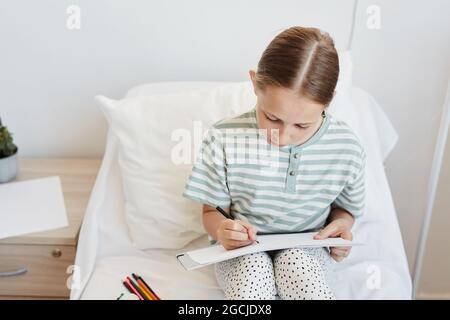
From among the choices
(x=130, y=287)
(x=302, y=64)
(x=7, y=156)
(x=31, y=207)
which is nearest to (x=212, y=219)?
(x=130, y=287)

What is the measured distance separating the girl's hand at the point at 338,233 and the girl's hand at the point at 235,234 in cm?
14

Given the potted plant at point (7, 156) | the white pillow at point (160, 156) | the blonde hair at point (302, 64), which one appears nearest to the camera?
the blonde hair at point (302, 64)

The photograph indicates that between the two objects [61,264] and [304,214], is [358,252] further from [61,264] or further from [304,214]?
[61,264]

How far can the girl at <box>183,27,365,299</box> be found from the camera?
2.82 feet

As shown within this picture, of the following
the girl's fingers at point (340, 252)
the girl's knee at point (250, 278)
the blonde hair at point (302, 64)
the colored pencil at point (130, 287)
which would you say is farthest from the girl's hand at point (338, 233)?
the colored pencil at point (130, 287)

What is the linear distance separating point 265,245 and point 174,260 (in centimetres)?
30

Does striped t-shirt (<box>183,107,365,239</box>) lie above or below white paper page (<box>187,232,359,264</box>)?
above

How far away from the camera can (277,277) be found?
96 cm

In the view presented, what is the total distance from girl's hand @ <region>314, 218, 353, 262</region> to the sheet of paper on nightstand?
0.61 meters

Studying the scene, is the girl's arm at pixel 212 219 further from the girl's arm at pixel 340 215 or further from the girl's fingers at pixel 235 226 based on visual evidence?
the girl's arm at pixel 340 215

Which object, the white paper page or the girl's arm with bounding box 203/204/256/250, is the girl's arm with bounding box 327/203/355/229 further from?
the girl's arm with bounding box 203/204/256/250

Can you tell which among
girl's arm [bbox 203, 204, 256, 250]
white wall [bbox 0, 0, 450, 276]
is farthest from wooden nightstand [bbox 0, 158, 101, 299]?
girl's arm [bbox 203, 204, 256, 250]

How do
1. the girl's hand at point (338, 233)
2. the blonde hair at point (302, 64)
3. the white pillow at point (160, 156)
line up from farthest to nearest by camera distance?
the white pillow at point (160, 156), the girl's hand at point (338, 233), the blonde hair at point (302, 64)

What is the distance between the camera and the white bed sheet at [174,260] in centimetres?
104
